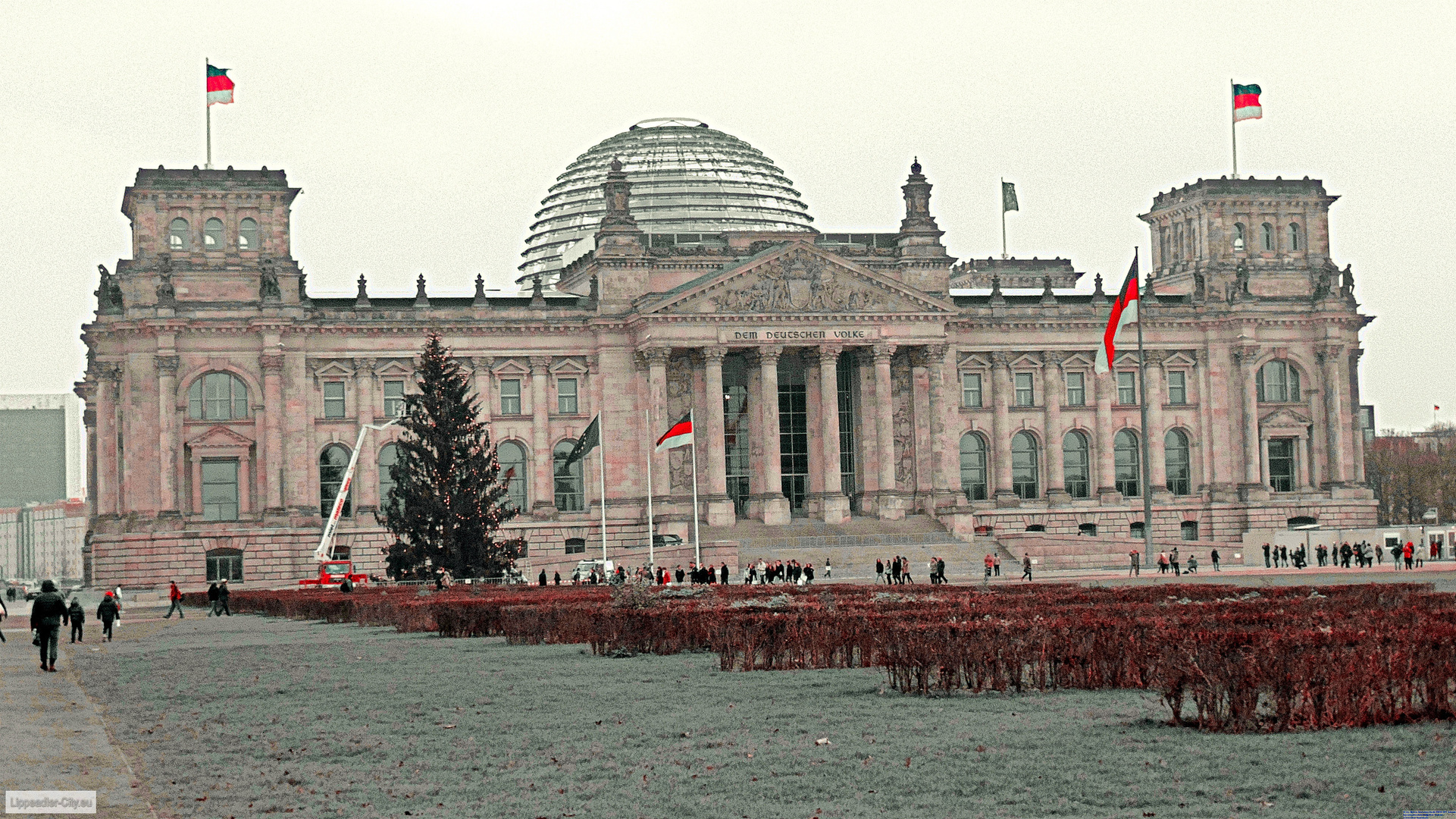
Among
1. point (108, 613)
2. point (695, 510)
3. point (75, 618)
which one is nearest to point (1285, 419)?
point (695, 510)

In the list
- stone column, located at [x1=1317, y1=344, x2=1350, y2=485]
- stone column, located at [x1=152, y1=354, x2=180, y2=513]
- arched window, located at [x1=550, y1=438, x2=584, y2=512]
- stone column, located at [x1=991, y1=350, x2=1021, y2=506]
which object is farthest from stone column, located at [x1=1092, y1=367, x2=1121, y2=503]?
stone column, located at [x1=152, y1=354, x2=180, y2=513]

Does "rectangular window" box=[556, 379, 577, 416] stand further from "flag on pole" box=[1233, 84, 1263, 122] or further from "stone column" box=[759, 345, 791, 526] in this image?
"flag on pole" box=[1233, 84, 1263, 122]

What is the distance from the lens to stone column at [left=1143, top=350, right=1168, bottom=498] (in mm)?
109875

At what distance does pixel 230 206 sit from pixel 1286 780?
300 feet

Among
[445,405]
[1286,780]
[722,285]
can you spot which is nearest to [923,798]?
[1286,780]

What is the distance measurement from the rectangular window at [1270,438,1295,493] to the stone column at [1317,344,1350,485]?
2208 millimetres

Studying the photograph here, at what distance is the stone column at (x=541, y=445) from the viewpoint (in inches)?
4070

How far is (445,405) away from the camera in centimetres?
8050

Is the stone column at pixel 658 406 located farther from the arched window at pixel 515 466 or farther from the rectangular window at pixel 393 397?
the rectangular window at pixel 393 397

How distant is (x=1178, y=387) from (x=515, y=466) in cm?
3946

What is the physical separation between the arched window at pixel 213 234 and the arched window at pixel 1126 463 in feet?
171

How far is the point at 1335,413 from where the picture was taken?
112 metres

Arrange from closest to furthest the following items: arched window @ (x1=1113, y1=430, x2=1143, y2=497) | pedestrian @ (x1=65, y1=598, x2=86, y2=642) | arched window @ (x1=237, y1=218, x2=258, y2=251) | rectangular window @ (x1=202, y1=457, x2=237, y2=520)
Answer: pedestrian @ (x1=65, y1=598, x2=86, y2=642)
rectangular window @ (x1=202, y1=457, x2=237, y2=520)
arched window @ (x1=237, y1=218, x2=258, y2=251)
arched window @ (x1=1113, y1=430, x2=1143, y2=497)

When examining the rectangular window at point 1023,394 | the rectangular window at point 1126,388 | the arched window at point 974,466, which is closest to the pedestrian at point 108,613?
the arched window at point 974,466
